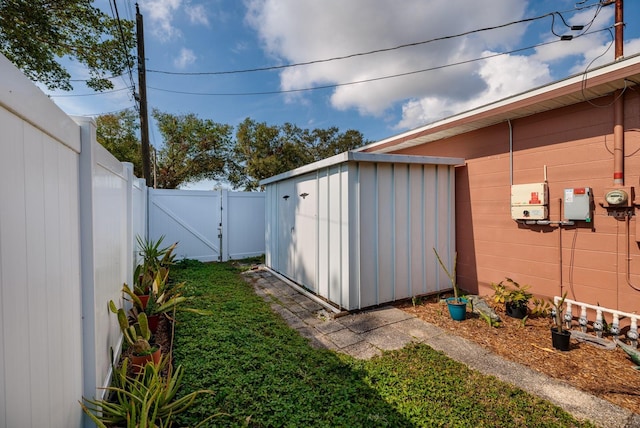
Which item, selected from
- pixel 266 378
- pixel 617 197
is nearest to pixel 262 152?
pixel 266 378

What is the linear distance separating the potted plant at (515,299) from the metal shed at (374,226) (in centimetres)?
100

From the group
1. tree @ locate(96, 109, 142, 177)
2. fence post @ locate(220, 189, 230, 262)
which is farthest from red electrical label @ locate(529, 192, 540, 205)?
tree @ locate(96, 109, 142, 177)

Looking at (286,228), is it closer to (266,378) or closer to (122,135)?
(266,378)

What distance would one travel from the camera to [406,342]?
329 cm

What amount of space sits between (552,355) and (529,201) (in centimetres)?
208

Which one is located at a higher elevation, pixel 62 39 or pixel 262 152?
pixel 62 39

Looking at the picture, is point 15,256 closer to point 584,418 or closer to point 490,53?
point 584,418

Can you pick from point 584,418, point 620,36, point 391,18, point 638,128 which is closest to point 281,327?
point 584,418

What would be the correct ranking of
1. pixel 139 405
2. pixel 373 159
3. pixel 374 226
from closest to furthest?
pixel 139 405
pixel 373 159
pixel 374 226

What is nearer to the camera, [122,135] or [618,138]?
[618,138]

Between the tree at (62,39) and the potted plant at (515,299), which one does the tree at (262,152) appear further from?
the potted plant at (515,299)

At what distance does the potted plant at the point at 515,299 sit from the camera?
3957 millimetres

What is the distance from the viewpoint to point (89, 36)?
754 cm

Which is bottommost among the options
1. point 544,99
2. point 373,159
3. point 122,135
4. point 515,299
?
point 515,299
